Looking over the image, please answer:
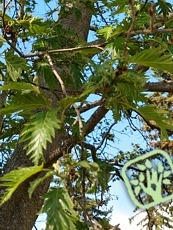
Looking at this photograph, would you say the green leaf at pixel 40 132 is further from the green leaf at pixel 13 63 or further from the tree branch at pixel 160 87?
the tree branch at pixel 160 87

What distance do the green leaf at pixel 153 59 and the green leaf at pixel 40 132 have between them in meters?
0.24

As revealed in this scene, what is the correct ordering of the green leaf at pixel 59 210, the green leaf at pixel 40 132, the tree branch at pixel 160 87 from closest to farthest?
the green leaf at pixel 59 210
the green leaf at pixel 40 132
the tree branch at pixel 160 87

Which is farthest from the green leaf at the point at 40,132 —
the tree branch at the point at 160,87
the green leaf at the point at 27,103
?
the tree branch at the point at 160,87

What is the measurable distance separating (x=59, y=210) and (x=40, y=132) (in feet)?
0.70

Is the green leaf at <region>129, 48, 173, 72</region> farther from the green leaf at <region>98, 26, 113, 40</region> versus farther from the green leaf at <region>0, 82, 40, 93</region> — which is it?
the green leaf at <region>98, 26, 113, 40</region>

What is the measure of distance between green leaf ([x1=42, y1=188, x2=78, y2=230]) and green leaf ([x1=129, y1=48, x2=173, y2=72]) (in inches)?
14.2

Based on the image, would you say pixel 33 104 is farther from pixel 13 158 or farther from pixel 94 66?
pixel 13 158

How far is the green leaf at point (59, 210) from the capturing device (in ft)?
2.87

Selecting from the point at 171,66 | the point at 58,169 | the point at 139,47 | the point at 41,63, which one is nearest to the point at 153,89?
the point at 139,47

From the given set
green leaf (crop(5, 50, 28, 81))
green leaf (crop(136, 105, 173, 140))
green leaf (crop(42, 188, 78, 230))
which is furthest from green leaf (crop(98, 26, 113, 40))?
green leaf (crop(42, 188, 78, 230))

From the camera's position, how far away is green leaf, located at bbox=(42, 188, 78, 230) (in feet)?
2.87

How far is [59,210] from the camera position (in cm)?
90

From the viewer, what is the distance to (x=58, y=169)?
944 millimetres

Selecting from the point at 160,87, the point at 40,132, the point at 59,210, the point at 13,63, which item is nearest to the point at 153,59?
the point at 40,132
